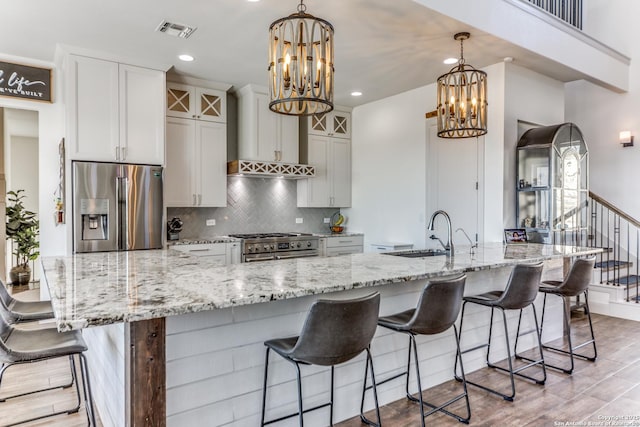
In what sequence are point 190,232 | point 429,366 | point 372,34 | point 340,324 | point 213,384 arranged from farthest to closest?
1. point 190,232
2. point 372,34
3. point 429,366
4. point 213,384
5. point 340,324

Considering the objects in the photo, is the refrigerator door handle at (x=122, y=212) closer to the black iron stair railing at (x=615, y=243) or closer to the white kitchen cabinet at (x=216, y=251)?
the white kitchen cabinet at (x=216, y=251)

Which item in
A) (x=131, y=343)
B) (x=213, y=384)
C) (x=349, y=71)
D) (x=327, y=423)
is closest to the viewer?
(x=131, y=343)

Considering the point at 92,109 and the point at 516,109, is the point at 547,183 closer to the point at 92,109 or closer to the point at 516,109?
the point at 516,109

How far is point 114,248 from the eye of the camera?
398cm

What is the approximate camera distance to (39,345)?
1981 millimetres

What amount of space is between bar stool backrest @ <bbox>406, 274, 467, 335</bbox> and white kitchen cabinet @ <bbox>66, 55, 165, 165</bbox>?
11.0 feet

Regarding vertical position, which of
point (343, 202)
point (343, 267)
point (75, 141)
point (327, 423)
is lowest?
point (327, 423)

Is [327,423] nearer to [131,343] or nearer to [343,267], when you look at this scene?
[343,267]

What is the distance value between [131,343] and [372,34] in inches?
125

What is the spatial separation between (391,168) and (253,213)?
6.84 feet

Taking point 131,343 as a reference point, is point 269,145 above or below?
above

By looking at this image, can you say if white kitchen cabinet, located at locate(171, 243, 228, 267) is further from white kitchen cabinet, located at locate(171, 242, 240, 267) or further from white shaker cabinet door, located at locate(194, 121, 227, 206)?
white shaker cabinet door, located at locate(194, 121, 227, 206)

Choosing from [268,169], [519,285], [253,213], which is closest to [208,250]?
[253,213]

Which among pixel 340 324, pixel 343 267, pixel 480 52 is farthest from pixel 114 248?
pixel 480 52
